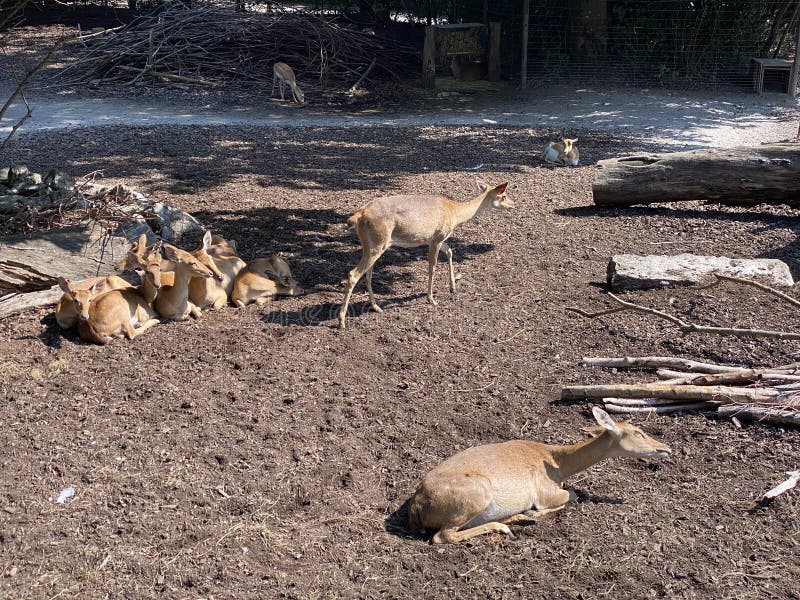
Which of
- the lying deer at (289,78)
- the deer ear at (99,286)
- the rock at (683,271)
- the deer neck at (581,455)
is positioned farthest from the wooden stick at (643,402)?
the lying deer at (289,78)

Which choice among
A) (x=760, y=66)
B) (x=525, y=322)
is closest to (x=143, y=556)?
(x=525, y=322)

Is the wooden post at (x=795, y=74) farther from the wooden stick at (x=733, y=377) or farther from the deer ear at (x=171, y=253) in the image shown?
the deer ear at (x=171, y=253)

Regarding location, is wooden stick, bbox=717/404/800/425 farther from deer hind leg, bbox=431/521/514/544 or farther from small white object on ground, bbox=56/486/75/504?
small white object on ground, bbox=56/486/75/504

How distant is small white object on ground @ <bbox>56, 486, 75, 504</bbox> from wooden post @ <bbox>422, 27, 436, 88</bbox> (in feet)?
45.4

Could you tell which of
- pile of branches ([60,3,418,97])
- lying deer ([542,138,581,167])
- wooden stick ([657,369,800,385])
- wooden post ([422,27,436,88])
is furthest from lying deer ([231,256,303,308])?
wooden post ([422,27,436,88])

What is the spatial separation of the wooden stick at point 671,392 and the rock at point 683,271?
1759mm

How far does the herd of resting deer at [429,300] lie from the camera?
4477 mm

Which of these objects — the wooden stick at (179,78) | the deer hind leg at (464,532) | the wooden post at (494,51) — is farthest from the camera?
the wooden post at (494,51)

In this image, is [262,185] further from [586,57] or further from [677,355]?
[586,57]

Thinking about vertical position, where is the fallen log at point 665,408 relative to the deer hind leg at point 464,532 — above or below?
above

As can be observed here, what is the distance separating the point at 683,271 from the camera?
23.9 feet

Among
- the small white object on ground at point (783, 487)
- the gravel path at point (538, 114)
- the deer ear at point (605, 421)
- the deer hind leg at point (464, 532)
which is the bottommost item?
the deer hind leg at point (464, 532)

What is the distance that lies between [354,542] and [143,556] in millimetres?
1071

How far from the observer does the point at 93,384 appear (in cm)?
606
